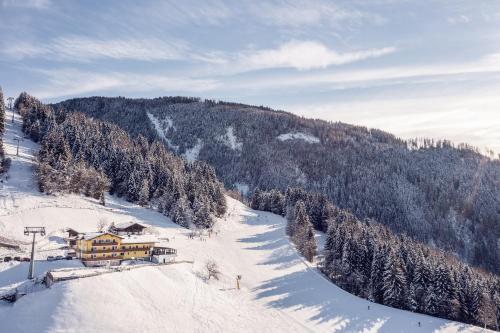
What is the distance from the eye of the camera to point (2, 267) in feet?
168

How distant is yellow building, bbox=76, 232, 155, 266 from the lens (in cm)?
5866

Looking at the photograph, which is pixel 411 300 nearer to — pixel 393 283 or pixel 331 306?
pixel 393 283

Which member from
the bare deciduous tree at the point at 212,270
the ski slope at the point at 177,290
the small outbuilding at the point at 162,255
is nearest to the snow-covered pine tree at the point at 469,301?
the ski slope at the point at 177,290

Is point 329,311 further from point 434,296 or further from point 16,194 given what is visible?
point 16,194

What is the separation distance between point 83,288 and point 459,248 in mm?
187606

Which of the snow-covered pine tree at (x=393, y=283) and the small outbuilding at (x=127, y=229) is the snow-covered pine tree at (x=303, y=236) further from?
the small outbuilding at (x=127, y=229)

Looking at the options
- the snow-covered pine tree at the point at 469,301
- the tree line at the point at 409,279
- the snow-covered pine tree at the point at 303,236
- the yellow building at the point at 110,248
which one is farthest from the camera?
the snow-covered pine tree at the point at 303,236

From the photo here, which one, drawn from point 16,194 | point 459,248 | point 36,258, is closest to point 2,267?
point 36,258

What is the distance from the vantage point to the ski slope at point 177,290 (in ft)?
141

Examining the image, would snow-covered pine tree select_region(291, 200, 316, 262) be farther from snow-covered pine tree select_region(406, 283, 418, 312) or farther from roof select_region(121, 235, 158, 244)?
roof select_region(121, 235, 158, 244)

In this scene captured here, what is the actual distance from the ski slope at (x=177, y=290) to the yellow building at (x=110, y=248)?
100 inches

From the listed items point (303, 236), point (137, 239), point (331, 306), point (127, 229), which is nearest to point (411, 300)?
point (331, 306)

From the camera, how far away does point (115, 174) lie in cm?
10469

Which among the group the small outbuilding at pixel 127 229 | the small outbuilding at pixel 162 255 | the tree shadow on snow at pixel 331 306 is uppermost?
the small outbuilding at pixel 127 229
